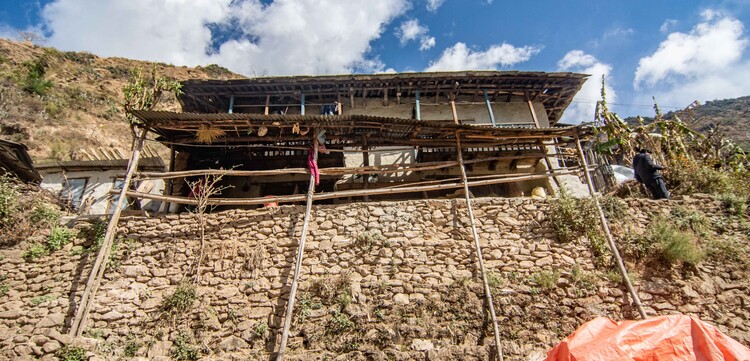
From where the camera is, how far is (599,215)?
6.82 meters

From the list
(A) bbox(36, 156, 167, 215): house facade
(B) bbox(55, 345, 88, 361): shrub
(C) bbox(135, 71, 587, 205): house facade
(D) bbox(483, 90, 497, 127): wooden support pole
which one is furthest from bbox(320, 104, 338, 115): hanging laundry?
(B) bbox(55, 345, 88, 361): shrub

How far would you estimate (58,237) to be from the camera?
21.4ft

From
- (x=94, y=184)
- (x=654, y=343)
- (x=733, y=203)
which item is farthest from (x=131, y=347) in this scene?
(x=733, y=203)

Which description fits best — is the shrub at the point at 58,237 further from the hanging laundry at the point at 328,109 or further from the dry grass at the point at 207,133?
the hanging laundry at the point at 328,109

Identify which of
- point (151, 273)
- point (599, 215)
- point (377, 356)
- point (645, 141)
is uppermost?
point (645, 141)

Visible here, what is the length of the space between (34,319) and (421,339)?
660 centimetres

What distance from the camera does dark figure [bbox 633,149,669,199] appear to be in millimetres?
7856

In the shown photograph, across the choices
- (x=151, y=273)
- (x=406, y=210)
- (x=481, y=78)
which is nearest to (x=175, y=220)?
(x=151, y=273)

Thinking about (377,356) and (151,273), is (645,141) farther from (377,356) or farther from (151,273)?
(151,273)

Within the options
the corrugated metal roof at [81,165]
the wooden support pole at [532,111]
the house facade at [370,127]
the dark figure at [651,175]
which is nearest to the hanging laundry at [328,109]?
the house facade at [370,127]

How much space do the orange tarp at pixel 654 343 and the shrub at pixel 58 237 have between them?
8.63 metres

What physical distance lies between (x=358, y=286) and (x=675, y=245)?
5958 mm

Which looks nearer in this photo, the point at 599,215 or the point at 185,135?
the point at 599,215

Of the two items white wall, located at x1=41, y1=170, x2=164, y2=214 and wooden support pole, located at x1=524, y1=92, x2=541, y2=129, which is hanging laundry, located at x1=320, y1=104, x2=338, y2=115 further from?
wooden support pole, located at x1=524, y1=92, x2=541, y2=129
